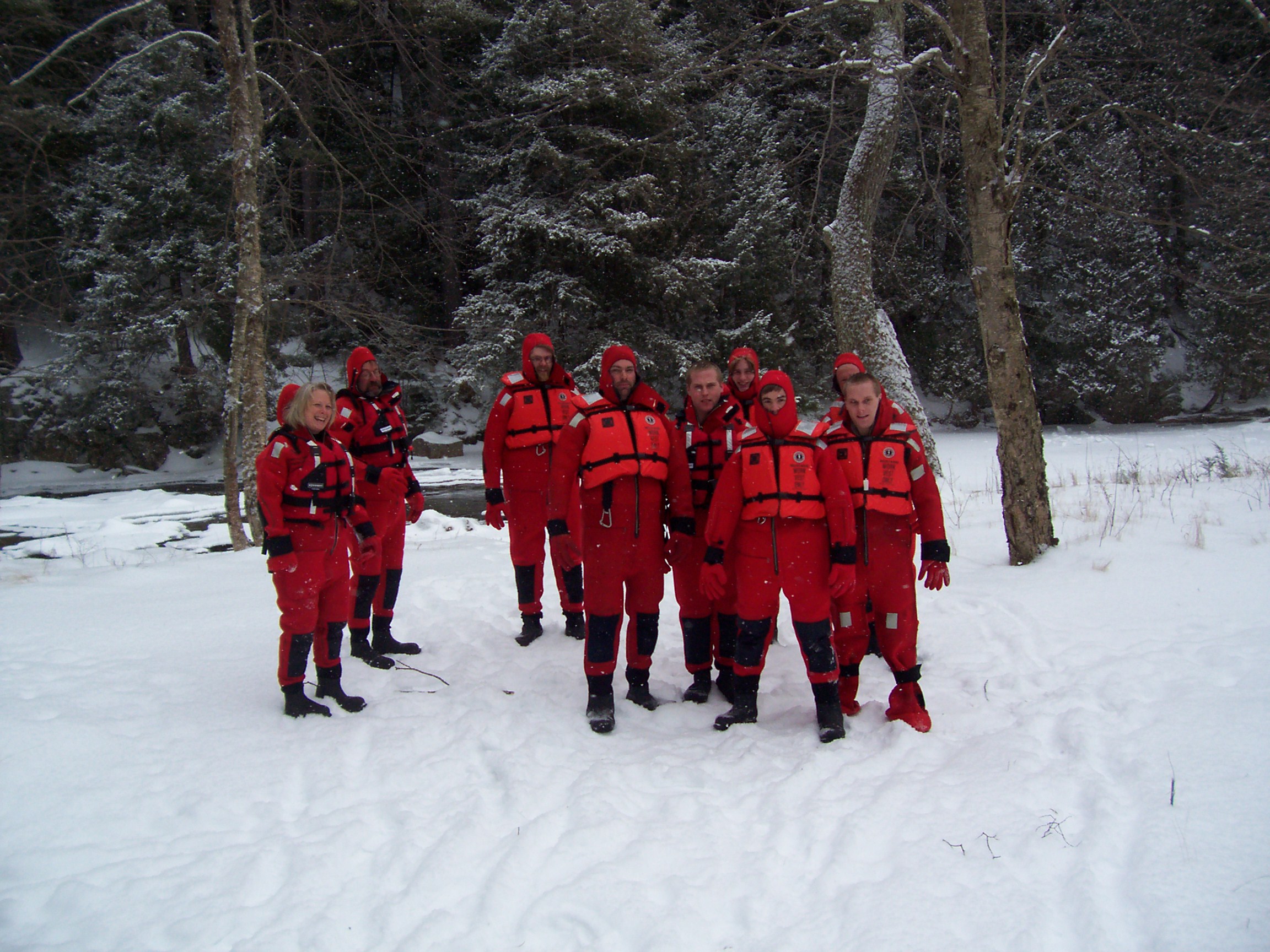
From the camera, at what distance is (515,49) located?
15.6 metres

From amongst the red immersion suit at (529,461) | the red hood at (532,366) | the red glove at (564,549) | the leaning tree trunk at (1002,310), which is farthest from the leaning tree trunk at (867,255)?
the red glove at (564,549)

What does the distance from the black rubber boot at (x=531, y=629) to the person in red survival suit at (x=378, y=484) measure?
0.76 meters

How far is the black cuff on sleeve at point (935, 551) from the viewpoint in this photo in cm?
377

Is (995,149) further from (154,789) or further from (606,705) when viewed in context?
(154,789)

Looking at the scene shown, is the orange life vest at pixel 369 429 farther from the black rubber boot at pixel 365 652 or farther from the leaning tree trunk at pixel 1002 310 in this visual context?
the leaning tree trunk at pixel 1002 310

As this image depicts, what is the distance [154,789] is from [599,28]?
14.1m

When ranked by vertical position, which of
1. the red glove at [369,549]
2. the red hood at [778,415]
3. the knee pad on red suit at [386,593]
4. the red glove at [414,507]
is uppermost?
the red hood at [778,415]

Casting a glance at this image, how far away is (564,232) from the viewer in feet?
49.0

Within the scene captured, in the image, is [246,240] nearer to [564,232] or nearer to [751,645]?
[564,232]

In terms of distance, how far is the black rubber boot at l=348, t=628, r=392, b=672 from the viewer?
473cm

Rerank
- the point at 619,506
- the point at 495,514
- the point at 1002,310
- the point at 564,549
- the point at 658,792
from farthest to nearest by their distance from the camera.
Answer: the point at 1002,310 < the point at 495,514 < the point at 564,549 < the point at 619,506 < the point at 658,792

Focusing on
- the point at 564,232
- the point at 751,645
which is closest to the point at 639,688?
the point at 751,645

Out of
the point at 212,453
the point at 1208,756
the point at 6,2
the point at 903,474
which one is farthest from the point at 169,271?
the point at 1208,756

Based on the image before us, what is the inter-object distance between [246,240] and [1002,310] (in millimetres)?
8183
